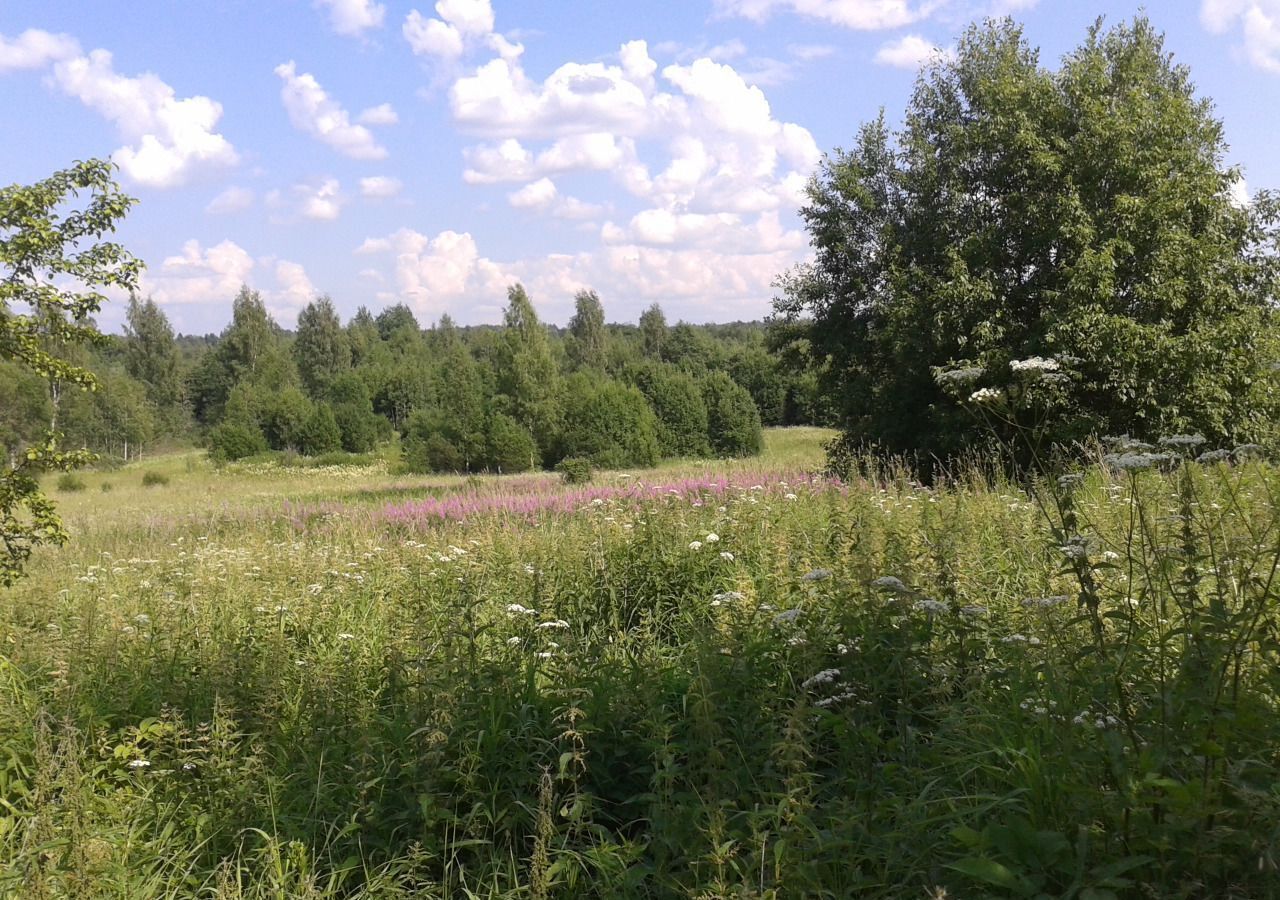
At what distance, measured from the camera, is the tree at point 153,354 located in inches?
2621

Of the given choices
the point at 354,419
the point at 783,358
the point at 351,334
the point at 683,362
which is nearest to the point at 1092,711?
the point at 783,358

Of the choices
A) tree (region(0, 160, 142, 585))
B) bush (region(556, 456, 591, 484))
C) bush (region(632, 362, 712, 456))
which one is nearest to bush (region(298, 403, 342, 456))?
bush (region(632, 362, 712, 456))

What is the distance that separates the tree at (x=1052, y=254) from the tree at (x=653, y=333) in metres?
67.4

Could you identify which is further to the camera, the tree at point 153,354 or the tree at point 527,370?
the tree at point 153,354

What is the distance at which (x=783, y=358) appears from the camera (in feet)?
72.5

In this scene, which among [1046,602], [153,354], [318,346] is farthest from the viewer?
[318,346]

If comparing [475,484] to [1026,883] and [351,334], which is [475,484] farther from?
[351,334]

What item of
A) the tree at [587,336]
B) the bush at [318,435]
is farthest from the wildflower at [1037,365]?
the tree at [587,336]

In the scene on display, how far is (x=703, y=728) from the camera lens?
3014 millimetres

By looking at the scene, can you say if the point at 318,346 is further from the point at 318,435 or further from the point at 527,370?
the point at 527,370

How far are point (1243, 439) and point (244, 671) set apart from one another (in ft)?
57.8

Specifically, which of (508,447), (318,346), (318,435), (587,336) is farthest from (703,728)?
(318,346)

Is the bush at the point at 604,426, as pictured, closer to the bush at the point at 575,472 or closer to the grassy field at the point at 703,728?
the bush at the point at 575,472

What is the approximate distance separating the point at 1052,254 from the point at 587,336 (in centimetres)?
5622
